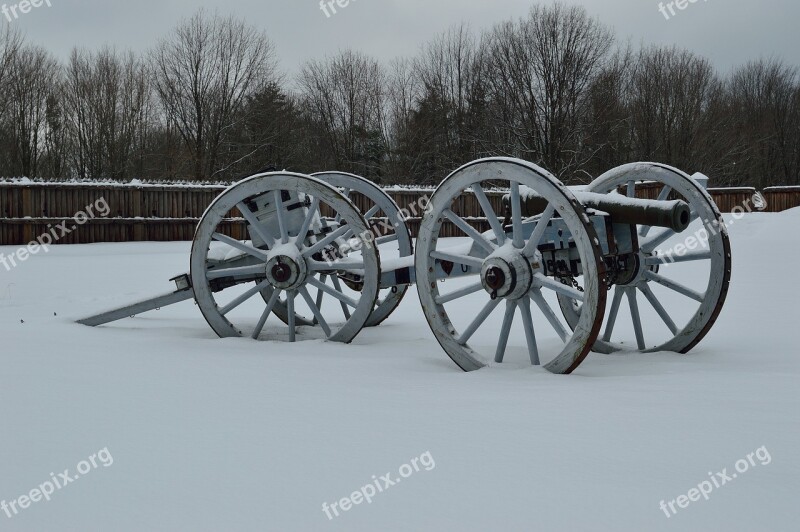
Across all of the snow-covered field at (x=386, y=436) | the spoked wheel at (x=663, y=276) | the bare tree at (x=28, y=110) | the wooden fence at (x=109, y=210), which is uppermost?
the bare tree at (x=28, y=110)

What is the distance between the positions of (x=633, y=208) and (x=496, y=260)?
86cm

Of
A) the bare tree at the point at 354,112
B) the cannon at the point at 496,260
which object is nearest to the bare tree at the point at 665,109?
the bare tree at the point at 354,112

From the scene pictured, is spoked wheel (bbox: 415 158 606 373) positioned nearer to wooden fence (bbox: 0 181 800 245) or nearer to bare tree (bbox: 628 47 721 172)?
wooden fence (bbox: 0 181 800 245)

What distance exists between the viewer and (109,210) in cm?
1802

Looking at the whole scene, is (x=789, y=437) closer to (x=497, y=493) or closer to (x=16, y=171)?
(x=497, y=493)

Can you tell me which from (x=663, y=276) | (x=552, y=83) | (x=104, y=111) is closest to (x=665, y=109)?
(x=552, y=83)

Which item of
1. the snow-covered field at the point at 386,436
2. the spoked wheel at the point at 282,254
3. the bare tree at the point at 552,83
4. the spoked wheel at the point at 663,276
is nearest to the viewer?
the snow-covered field at the point at 386,436

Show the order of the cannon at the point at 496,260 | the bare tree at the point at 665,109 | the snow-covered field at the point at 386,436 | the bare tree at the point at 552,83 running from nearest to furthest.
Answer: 1. the snow-covered field at the point at 386,436
2. the cannon at the point at 496,260
3. the bare tree at the point at 552,83
4. the bare tree at the point at 665,109

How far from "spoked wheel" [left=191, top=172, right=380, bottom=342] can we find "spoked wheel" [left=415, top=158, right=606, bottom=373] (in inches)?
29.7

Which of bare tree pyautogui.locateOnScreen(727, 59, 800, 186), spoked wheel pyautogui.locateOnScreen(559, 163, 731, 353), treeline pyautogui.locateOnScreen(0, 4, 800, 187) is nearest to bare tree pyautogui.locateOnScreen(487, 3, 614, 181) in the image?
treeline pyautogui.locateOnScreen(0, 4, 800, 187)

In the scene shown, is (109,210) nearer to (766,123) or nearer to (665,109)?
(665,109)

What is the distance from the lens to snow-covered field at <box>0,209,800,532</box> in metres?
2.26

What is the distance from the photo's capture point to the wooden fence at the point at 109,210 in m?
16.8

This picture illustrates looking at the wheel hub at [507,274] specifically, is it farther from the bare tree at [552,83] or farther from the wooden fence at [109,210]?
the bare tree at [552,83]
